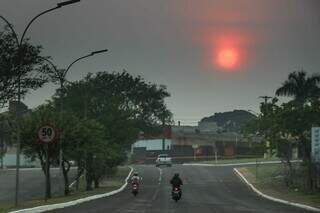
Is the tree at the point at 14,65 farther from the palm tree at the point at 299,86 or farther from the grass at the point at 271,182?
the palm tree at the point at 299,86

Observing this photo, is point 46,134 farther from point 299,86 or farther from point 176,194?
point 299,86

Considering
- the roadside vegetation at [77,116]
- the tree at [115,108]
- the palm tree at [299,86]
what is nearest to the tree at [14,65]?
the roadside vegetation at [77,116]

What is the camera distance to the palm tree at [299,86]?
254 ft

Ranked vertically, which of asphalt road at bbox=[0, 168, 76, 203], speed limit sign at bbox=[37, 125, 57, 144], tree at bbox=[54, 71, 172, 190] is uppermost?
tree at bbox=[54, 71, 172, 190]

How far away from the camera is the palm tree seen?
7734 centimetres

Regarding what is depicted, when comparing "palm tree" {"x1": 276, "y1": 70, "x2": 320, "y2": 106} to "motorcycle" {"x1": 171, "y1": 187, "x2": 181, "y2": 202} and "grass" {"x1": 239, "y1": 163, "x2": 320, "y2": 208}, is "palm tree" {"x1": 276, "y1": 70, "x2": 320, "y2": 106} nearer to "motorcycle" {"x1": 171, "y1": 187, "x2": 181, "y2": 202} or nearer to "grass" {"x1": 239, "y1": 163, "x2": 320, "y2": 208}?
"grass" {"x1": 239, "y1": 163, "x2": 320, "y2": 208}

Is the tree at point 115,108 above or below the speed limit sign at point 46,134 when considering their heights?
above

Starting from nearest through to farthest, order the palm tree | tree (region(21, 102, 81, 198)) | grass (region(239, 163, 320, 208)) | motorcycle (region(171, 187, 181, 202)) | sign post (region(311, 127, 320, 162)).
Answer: motorcycle (region(171, 187, 181, 202)), tree (region(21, 102, 81, 198)), sign post (region(311, 127, 320, 162)), grass (region(239, 163, 320, 208)), the palm tree

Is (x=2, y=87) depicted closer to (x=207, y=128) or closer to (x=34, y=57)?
(x=34, y=57)

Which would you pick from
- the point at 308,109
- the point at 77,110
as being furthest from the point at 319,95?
the point at 77,110

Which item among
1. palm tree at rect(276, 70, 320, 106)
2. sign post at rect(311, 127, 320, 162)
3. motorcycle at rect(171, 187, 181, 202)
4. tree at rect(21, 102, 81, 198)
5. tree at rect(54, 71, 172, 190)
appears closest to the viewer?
motorcycle at rect(171, 187, 181, 202)

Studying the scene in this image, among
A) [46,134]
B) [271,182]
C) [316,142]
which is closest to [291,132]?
[316,142]

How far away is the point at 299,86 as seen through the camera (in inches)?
3063

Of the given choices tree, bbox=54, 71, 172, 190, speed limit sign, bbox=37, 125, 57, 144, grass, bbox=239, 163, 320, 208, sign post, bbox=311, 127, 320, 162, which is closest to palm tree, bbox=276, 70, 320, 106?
grass, bbox=239, 163, 320, 208
